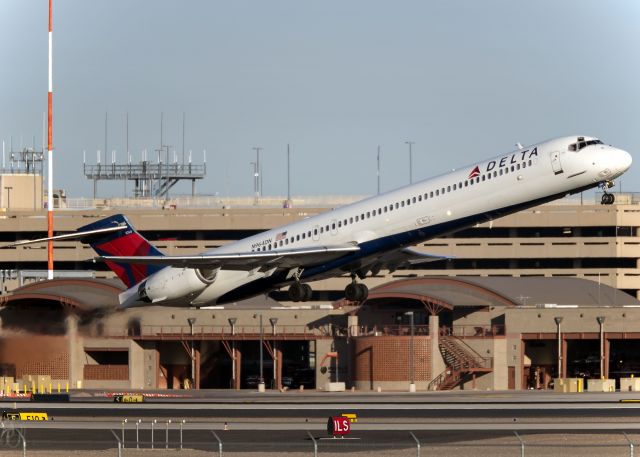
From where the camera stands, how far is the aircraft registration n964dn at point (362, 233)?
6844 centimetres

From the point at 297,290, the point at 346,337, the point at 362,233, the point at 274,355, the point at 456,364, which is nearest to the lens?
the point at 362,233

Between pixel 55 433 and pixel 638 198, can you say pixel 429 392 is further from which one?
pixel 638 198

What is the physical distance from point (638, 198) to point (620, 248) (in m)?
14.0

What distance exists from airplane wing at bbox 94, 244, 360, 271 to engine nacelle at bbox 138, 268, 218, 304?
3576 mm

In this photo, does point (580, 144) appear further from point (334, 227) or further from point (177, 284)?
point (177, 284)

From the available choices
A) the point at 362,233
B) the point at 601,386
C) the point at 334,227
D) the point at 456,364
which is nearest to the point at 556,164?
the point at 362,233

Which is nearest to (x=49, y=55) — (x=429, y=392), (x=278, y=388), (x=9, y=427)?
(x=278, y=388)

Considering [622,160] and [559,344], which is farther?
[559,344]

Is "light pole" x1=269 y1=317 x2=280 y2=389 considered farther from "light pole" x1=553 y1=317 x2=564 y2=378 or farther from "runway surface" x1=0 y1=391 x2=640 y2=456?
"runway surface" x1=0 y1=391 x2=640 y2=456

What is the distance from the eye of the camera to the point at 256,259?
76.8m

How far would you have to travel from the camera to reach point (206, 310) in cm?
12125

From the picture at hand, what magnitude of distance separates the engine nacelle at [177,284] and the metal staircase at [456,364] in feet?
103

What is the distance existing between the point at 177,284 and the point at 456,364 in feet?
114

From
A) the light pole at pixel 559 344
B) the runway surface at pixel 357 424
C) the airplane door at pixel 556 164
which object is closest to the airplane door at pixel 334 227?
the runway surface at pixel 357 424
